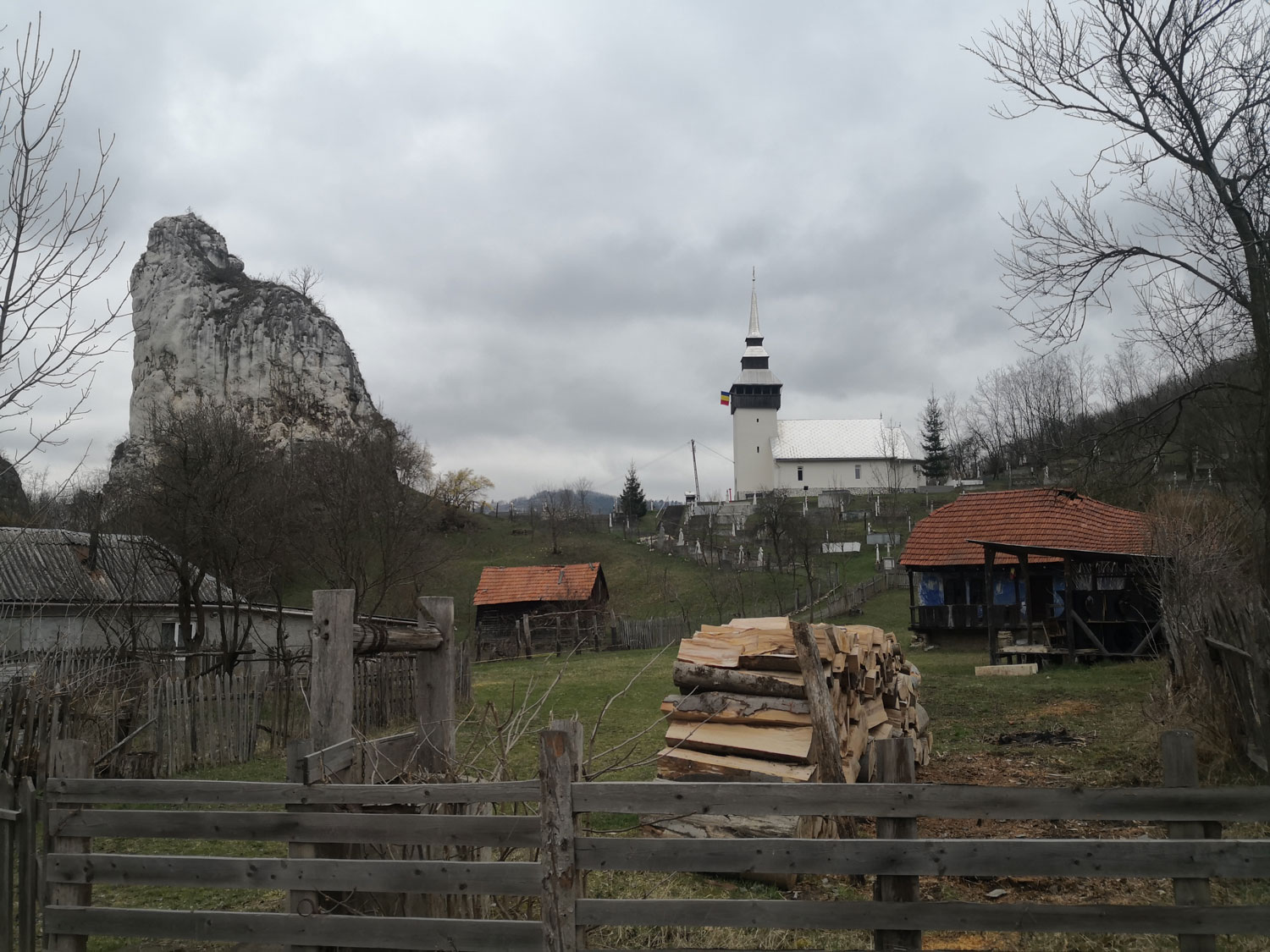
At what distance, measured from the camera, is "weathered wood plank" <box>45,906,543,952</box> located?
14.6 ft

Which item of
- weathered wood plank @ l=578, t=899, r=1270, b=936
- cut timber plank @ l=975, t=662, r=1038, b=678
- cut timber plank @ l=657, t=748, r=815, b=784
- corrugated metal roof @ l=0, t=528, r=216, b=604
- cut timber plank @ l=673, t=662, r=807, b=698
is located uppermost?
corrugated metal roof @ l=0, t=528, r=216, b=604

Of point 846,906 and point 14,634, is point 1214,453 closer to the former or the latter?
point 846,906

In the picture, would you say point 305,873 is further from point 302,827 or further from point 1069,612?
point 1069,612

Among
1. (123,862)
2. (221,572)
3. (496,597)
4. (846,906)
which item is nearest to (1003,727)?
(846,906)

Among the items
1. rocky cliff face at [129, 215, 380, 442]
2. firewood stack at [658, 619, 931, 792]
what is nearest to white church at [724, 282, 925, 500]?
rocky cliff face at [129, 215, 380, 442]

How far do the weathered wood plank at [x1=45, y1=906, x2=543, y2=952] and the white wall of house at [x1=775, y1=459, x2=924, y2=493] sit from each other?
77.5m

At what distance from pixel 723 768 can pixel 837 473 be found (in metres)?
75.8

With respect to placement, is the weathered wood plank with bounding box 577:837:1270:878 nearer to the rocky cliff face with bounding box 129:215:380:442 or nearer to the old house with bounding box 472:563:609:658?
the old house with bounding box 472:563:609:658

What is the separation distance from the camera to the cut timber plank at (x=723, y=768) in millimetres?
7590

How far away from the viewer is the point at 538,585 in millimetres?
40781

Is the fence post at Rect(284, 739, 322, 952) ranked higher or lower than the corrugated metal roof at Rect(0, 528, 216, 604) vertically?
lower

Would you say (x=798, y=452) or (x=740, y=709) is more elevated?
(x=798, y=452)

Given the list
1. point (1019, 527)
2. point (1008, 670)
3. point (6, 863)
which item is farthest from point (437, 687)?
point (1019, 527)

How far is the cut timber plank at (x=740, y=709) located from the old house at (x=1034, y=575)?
14404 mm
